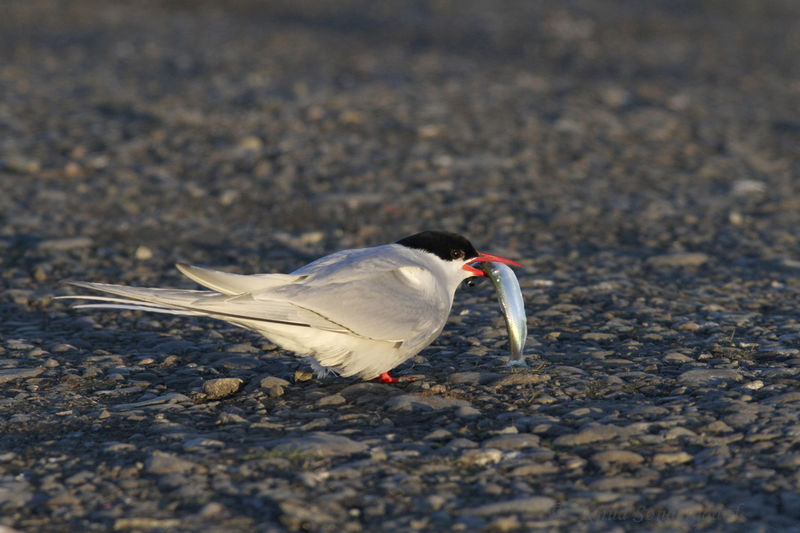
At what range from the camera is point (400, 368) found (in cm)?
462

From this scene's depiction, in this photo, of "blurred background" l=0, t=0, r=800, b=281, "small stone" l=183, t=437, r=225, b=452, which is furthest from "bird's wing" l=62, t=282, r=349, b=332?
"blurred background" l=0, t=0, r=800, b=281

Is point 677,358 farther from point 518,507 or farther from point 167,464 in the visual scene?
point 167,464

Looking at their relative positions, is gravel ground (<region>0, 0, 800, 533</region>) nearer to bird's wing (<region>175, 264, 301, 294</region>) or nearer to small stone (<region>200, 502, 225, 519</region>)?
small stone (<region>200, 502, 225, 519</region>)

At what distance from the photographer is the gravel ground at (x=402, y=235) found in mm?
3229

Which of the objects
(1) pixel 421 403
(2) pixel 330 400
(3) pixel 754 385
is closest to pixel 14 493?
(2) pixel 330 400

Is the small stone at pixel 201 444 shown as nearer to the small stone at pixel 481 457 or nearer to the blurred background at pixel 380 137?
the small stone at pixel 481 457

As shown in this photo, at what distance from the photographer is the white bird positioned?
3.94 meters

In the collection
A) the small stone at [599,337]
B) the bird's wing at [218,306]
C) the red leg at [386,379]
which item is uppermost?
the bird's wing at [218,306]

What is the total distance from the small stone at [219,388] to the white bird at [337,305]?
0.91ft

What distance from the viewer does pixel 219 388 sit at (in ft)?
13.6

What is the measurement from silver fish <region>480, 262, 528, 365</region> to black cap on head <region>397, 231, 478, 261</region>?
230mm

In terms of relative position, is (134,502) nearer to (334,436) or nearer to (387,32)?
(334,436)

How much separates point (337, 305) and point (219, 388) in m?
0.62

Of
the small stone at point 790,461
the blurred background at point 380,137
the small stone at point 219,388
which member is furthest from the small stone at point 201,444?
the blurred background at point 380,137
